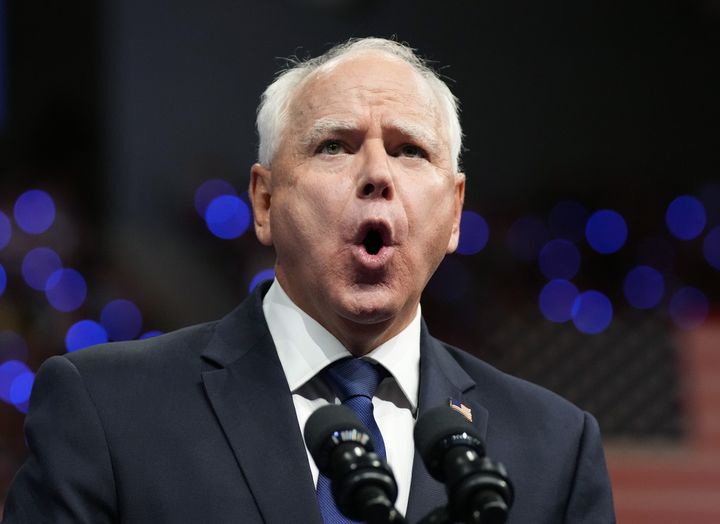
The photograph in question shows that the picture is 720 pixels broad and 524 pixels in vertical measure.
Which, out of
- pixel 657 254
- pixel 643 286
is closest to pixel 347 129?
pixel 643 286

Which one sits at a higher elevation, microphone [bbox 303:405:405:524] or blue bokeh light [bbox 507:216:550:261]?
microphone [bbox 303:405:405:524]

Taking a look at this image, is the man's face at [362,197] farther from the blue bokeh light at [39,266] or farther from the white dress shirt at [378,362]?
the blue bokeh light at [39,266]

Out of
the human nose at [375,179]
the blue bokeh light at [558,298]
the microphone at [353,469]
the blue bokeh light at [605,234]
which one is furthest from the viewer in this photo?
the blue bokeh light at [605,234]

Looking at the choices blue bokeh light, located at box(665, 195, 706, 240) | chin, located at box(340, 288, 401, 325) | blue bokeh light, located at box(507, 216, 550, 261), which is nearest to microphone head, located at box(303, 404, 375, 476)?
chin, located at box(340, 288, 401, 325)

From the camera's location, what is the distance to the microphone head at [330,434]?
1247 mm

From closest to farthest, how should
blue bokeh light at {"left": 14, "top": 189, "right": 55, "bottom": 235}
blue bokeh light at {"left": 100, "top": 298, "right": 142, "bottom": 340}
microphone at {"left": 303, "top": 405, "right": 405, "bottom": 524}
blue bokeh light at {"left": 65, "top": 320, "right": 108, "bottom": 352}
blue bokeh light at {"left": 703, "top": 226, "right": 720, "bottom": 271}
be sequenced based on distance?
microphone at {"left": 303, "top": 405, "right": 405, "bottom": 524} → blue bokeh light at {"left": 65, "top": 320, "right": 108, "bottom": 352} → blue bokeh light at {"left": 100, "top": 298, "right": 142, "bottom": 340} → blue bokeh light at {"left": 14, "top": 189, "right": 55, "bottom": 235} → blue bokeh light at {"left": 703, "top": 226, "right": 720, "bottom": 271}

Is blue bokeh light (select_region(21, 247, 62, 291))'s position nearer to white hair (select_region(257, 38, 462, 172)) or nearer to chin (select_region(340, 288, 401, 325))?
white hair (select_region(257, 38, 462, 172))

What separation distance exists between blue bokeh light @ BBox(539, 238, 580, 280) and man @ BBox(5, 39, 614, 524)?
3.85 meters

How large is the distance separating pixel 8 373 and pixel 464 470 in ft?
12.4

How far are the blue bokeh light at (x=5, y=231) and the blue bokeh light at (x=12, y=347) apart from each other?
0.44 meters

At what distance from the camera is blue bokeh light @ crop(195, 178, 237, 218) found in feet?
18.5

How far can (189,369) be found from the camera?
1.79 meters

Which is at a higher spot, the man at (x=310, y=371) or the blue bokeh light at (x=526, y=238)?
the man at (x=310, y=371)

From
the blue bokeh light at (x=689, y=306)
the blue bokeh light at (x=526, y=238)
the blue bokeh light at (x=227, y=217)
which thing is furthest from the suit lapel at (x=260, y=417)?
the blue bokeh light at (x=689, y=306)
